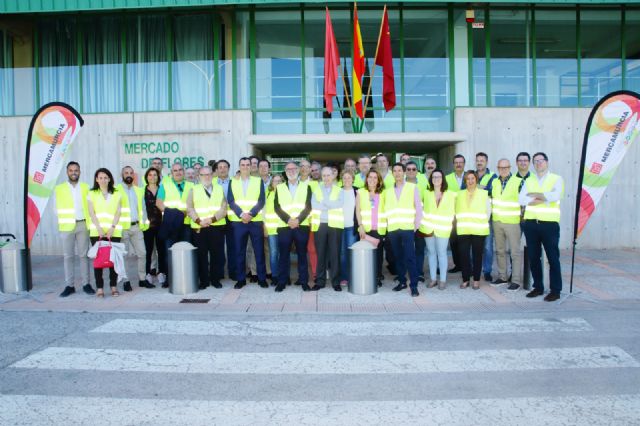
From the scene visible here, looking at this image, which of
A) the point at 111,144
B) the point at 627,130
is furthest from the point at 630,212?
the point at 111,144

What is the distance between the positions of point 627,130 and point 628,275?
130 inches

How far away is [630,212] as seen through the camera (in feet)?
46.7

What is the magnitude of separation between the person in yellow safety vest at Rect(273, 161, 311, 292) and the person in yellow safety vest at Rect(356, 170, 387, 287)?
87cm

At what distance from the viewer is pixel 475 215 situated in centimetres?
877

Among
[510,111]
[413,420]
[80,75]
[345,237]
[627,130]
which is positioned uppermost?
[80,75]

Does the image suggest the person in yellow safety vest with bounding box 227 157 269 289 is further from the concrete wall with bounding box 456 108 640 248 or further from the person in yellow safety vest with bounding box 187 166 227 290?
the concrete wall with bounding box 456 108 640 248

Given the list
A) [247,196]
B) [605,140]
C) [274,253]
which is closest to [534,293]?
[605,140]

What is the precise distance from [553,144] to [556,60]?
2390mm

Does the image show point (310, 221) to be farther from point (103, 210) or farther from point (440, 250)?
point (103, 210)

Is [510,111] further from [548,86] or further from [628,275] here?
[628,275]

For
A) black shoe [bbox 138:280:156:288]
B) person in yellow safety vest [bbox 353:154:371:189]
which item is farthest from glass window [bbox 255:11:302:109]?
black shoe [bbox 138:280:156:288]

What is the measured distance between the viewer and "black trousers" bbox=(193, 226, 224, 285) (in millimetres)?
9141

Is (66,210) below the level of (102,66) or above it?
below

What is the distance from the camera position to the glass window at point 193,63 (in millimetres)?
14484
